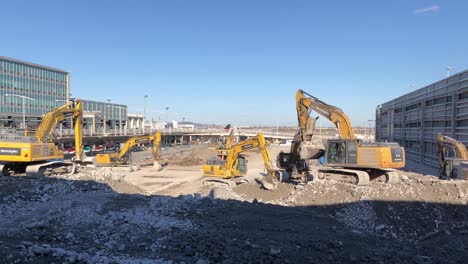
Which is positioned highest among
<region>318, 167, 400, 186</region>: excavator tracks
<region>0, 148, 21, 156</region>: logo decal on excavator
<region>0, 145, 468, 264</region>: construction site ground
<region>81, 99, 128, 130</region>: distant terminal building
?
<region>81, 99, 128, 130</region>: distant terminal building

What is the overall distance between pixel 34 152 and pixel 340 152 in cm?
1668

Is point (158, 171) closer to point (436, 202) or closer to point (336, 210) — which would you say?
point (336, 210)

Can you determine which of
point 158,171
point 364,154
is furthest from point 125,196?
point 158,171

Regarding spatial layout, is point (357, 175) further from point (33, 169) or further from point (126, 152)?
point (126, 152)

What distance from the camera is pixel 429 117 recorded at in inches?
1497

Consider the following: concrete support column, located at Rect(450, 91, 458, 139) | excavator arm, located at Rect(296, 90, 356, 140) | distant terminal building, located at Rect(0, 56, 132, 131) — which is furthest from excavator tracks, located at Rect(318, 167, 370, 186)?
distant terminal building, located at Rect(0, 56, 132, 131)

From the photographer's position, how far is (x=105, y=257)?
702 centimetres

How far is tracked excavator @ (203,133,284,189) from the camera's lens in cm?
2091

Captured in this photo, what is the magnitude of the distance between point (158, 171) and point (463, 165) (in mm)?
25549

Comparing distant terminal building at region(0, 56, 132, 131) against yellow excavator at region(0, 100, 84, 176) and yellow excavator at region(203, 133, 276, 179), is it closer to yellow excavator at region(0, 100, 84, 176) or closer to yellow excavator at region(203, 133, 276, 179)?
yellow excavator at region(0, 100, 84, 176)

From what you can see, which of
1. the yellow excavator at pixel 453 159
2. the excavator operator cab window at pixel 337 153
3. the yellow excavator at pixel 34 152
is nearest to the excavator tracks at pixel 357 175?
the excavator operator cab window at pixel 337 153

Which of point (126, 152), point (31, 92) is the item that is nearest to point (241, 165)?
point (126, 152)

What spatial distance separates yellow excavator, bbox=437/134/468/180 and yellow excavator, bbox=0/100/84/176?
23361 millimetres

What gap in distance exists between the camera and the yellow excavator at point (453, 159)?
21.9m
